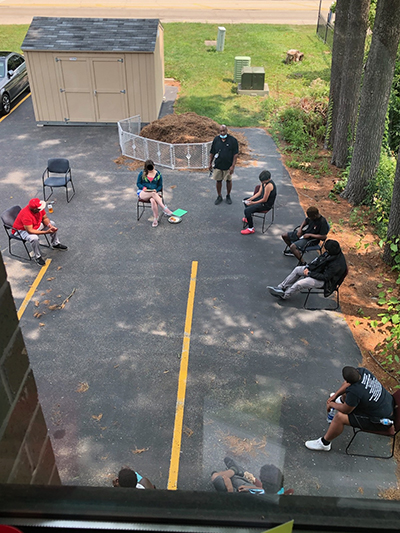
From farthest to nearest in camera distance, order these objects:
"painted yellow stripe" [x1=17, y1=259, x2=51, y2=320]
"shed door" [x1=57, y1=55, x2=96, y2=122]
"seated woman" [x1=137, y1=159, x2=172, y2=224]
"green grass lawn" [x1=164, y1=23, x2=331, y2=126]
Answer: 1. "green grass lawn" [x1=164, y1=23, x2=331, y2=126]
2. "shed door" [x1=57, y1=55, x2=96, y2=122]
3. "seated woman" [x1=137, y1=159, x2=172, y2=224]
4. "painted yellow stripe" [x1=17, y1=259, x2=51, y2=320]

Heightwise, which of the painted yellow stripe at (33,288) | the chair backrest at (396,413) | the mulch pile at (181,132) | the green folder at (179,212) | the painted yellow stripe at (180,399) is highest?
the mulch pile at (181,132)

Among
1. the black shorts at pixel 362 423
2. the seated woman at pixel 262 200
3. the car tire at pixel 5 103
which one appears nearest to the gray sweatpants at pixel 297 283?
the seated woman at pixel 262 200

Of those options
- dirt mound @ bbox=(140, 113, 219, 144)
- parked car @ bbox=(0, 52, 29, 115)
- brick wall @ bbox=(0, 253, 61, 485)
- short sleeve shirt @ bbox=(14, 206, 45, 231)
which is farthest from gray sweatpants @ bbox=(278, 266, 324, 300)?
parked car @ bbox=(0, 52, 29, 115)

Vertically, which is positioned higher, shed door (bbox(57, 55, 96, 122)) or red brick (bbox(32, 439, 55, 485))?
red brick (bbox(32, 439, 55, 485))

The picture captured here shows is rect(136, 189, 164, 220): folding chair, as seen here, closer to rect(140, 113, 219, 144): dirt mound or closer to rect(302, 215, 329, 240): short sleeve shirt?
rect(140, 113, 219, 144): dirt mound

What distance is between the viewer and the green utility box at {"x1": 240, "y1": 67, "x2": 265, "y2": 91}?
20156 mm

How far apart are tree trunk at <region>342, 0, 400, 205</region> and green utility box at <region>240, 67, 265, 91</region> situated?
914cm

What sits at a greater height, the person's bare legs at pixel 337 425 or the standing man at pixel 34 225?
the standing man at pixel 34 225

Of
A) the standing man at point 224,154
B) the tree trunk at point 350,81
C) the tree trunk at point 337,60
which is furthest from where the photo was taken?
the tree trunk at point 337,60

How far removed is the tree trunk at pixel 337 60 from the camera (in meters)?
14.4

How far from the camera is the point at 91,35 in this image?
640 inches

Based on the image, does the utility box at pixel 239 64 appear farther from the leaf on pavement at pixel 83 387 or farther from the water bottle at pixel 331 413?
the water bottle at pixel 331 413

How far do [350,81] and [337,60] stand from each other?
5.16ft

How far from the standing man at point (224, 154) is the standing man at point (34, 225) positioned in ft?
14.1
